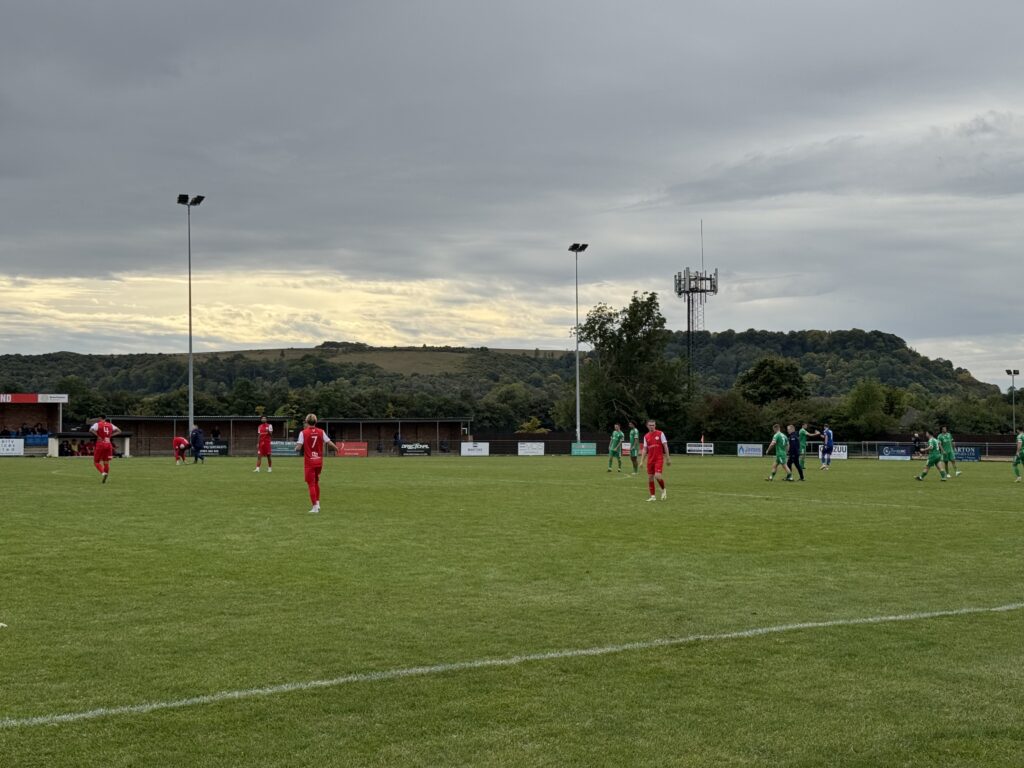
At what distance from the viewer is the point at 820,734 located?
633 cm

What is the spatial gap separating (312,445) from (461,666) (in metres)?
14.2

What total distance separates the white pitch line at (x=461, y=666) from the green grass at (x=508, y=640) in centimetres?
11

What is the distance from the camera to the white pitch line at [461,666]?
6.65 m

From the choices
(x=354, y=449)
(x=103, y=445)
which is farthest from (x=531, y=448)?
(x=103, y=445)

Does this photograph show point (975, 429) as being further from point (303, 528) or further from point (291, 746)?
point (291, 746)

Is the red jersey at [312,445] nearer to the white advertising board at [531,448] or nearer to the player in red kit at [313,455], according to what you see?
the player in red kit at [313,455]

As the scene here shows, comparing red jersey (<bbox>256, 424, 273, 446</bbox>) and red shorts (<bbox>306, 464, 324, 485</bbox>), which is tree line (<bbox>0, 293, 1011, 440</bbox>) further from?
red shorts (<bbox>306, 464, 324, 485</bbox>)

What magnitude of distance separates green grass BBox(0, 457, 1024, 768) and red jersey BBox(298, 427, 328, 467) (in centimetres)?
184

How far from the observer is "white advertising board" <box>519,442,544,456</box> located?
77319 mm

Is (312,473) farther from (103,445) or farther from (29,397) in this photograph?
(29,397)

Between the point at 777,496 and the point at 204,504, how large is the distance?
1453 cm

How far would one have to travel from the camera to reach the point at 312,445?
21.6 metres

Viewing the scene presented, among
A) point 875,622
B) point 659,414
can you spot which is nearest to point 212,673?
point 875,622

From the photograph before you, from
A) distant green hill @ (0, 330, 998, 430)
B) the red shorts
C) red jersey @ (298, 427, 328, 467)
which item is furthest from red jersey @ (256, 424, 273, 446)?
distant green hill @ (0, 330, 998, 430)
